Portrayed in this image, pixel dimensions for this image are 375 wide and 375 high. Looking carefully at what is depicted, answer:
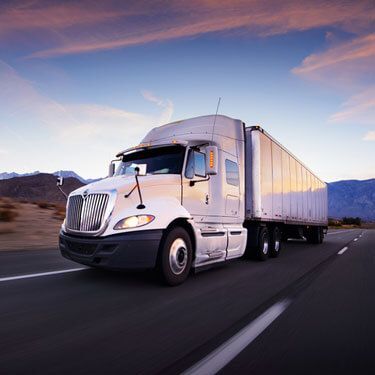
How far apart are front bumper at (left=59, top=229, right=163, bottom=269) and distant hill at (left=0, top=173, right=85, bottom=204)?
81653 millimetres

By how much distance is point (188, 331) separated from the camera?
3539 millimetres

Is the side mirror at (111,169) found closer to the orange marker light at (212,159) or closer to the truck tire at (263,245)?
the orange marker light at (212,159)

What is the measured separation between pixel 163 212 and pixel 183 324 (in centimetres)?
212

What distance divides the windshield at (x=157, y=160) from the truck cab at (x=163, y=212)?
0.02 m

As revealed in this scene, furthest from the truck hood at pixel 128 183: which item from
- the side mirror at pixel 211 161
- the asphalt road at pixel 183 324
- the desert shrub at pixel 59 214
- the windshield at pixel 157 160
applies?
the desert shrub at pixel 59 214

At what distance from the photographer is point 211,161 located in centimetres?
634

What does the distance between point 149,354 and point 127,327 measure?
75 centimetres

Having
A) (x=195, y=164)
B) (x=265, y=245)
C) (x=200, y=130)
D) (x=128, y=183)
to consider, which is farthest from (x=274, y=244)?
(x=128, y=183)

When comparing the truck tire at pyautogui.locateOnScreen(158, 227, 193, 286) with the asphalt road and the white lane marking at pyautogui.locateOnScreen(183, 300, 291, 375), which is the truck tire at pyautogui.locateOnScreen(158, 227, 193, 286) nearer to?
the asphalt road

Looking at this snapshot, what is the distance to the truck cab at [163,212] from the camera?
5305 mm

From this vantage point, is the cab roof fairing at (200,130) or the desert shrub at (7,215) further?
the desert shrub at (7,215)

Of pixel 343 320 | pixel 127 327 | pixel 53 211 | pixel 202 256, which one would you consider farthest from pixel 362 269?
pixel 53 211

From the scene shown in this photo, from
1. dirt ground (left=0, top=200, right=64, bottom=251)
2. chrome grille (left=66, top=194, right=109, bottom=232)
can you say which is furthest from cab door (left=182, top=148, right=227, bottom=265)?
dirt ground (left=0, top=200, right=64, bottom=251)

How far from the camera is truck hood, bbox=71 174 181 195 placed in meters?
5.53
